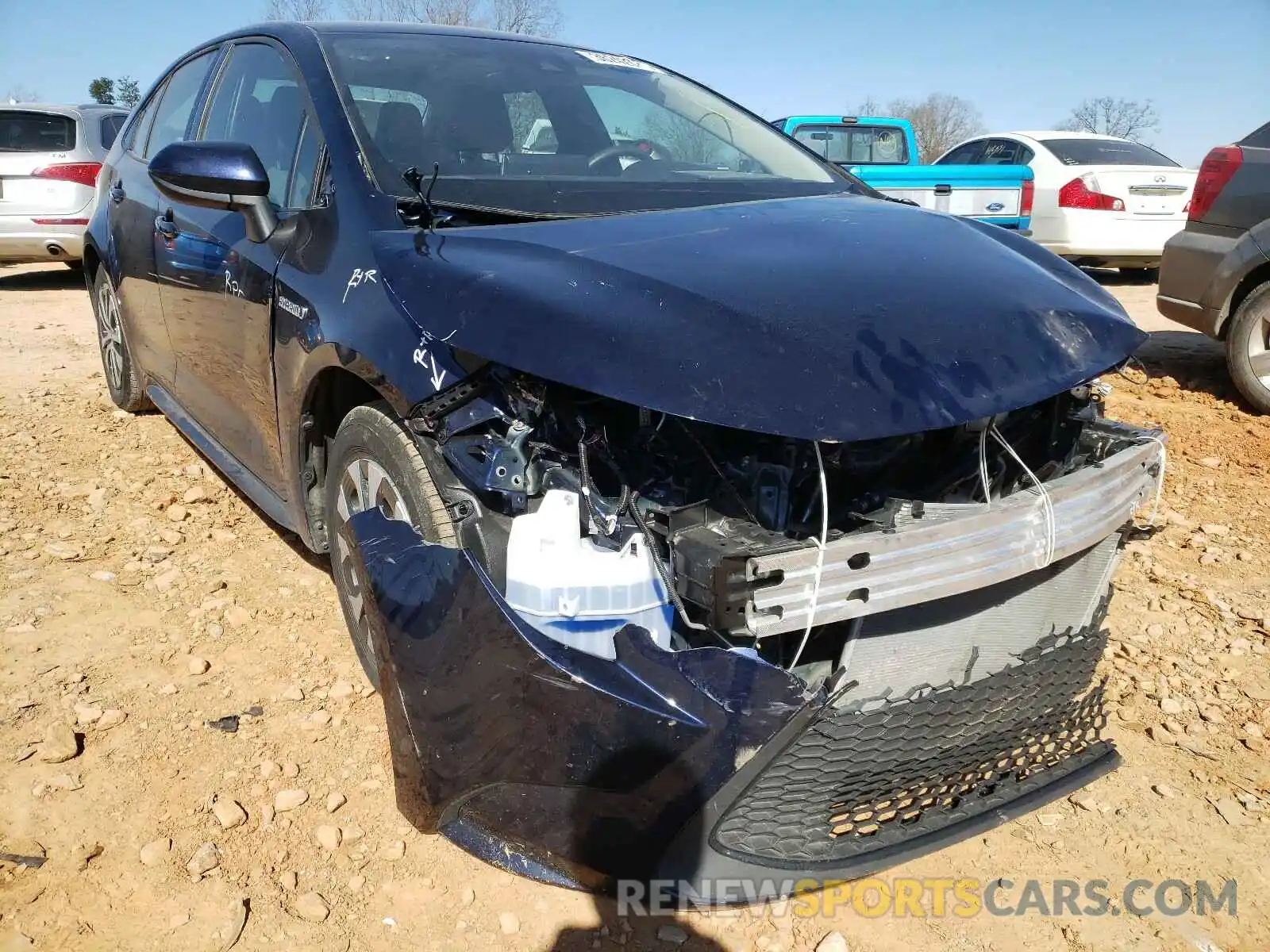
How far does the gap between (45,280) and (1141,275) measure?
12.2 m

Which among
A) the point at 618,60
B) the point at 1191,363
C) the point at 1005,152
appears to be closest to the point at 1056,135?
the point at 1005,152

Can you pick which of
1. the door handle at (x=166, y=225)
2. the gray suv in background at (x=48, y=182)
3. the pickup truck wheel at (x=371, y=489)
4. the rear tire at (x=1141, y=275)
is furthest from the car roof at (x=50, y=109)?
the rear tire at (x=1141, y=275)

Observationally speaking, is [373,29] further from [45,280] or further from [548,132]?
[45,280]

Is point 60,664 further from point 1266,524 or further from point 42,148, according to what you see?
point 42,148

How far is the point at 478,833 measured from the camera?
5.98ft

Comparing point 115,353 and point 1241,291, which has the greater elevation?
point 1241,291

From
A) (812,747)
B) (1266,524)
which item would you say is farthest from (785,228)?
(1266,524)

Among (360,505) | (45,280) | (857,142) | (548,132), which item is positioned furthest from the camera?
(45,280)

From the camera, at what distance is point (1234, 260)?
5184 millimetres

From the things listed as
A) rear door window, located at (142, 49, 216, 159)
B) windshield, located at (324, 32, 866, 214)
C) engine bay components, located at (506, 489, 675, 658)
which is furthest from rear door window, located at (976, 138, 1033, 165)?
engine bay components, located at (506, 489, 675, 658)

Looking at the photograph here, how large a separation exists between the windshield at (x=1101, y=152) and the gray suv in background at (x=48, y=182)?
29.9 ft

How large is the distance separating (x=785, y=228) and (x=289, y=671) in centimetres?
181

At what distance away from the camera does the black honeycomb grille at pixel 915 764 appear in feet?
5.63

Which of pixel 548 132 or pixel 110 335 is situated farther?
pixel 110 335
